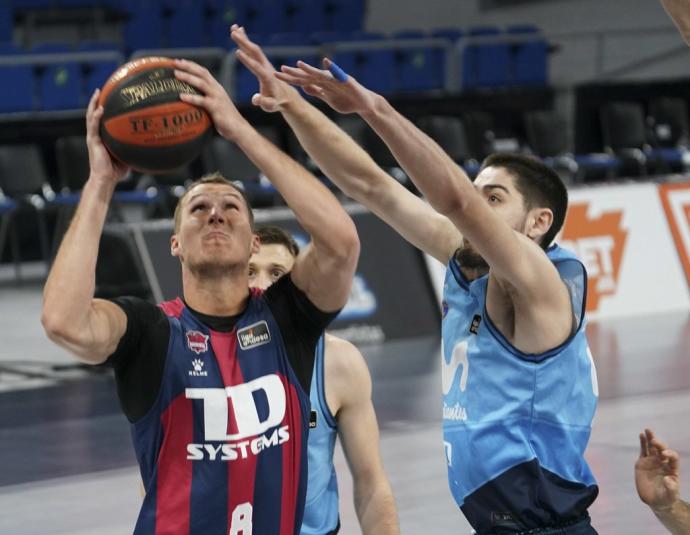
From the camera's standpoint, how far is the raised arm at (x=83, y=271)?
3283 millimetres

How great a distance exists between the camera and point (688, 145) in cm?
2028

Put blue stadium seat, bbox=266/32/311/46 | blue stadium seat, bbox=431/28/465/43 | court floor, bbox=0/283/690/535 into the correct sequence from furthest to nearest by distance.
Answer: blue stadium seat, bbox=431/28/465/43 < blue stadium seat, bbox=266/32/311/46 < court floor, bbox=0/283/690/535

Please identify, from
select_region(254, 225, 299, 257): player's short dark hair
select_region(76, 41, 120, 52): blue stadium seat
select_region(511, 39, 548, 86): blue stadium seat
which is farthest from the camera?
select_region(511, 39, 548, 86): blue stadium seat

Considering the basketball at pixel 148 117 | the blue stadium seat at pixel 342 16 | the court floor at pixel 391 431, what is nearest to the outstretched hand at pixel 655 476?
the basketball at pixel 148 117

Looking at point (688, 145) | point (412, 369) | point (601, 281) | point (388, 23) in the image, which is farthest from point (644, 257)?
point (388, 23)

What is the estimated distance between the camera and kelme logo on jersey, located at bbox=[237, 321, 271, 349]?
3.61 m

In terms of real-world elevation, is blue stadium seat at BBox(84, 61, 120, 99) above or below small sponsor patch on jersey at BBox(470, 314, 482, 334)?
below

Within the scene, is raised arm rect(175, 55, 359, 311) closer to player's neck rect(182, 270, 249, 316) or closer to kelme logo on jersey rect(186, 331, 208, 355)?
player's neck rect(182, 270, 249, 316)

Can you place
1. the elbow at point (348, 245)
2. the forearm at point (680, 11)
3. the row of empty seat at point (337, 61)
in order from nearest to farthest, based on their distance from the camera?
the forearm at point (680, 11) → the elbow at point (348, 245) → the row of empty seat at point (337, 61)

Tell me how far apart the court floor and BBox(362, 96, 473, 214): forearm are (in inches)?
137

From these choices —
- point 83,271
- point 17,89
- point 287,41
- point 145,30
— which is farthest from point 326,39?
point 83,271

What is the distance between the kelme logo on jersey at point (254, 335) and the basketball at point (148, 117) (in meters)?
0.51

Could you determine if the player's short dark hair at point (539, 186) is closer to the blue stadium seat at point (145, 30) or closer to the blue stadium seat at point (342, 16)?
the blue stadium seat at point (145, 30)

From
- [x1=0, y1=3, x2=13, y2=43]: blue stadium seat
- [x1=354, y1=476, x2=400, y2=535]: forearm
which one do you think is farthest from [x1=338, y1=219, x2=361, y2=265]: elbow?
[x1=0, y1=3, x2=13, y2=43]: blue stadium seat
